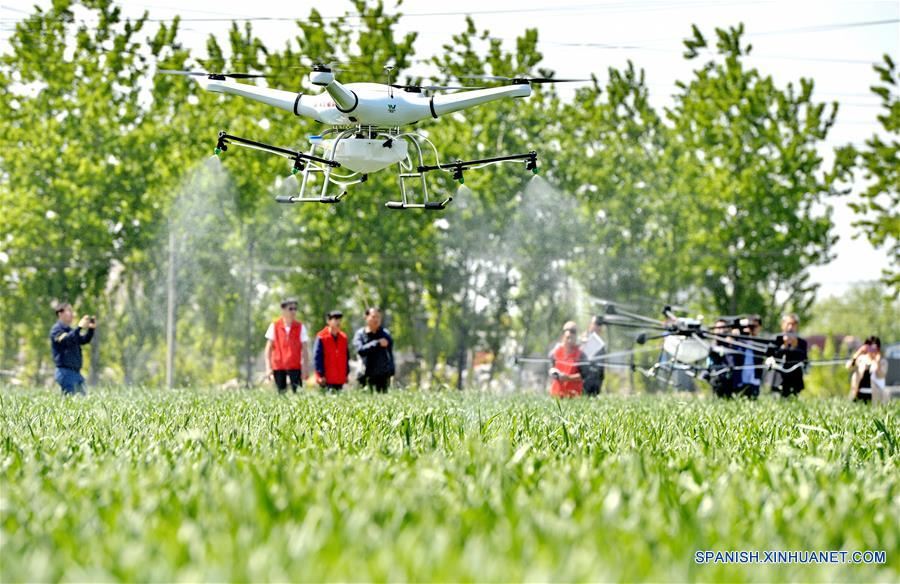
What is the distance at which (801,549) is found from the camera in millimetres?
4914

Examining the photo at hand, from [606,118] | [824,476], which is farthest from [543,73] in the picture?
[824,476]

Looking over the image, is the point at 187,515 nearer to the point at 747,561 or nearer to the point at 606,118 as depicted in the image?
the point at 747,561

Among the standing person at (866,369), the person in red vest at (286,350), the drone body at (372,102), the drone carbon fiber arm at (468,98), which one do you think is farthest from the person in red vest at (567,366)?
the drone body at (372,102)

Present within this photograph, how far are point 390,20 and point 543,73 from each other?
15.4 feet

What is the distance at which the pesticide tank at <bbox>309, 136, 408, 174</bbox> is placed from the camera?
18.3m

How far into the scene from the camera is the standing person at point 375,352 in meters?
21.5

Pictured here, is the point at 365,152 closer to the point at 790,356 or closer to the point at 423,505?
the point at 790,356

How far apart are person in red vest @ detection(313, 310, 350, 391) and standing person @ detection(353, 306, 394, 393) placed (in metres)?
0.27

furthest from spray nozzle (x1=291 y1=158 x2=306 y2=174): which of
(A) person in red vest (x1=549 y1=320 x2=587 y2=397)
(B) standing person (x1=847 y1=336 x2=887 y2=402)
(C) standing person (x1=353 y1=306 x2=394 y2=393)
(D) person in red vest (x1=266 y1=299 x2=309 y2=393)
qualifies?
(B) standing person (x1=847 y1=336 x2=887 y2=402)

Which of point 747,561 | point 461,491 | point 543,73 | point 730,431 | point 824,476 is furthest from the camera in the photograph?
point 543,73

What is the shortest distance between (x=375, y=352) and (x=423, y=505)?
16332mm

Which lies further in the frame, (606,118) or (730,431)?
(606,118)

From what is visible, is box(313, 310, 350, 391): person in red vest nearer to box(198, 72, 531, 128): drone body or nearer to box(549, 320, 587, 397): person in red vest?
box(549, 320, 587, 397): person in red vest

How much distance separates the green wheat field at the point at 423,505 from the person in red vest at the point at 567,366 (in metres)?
12.8
